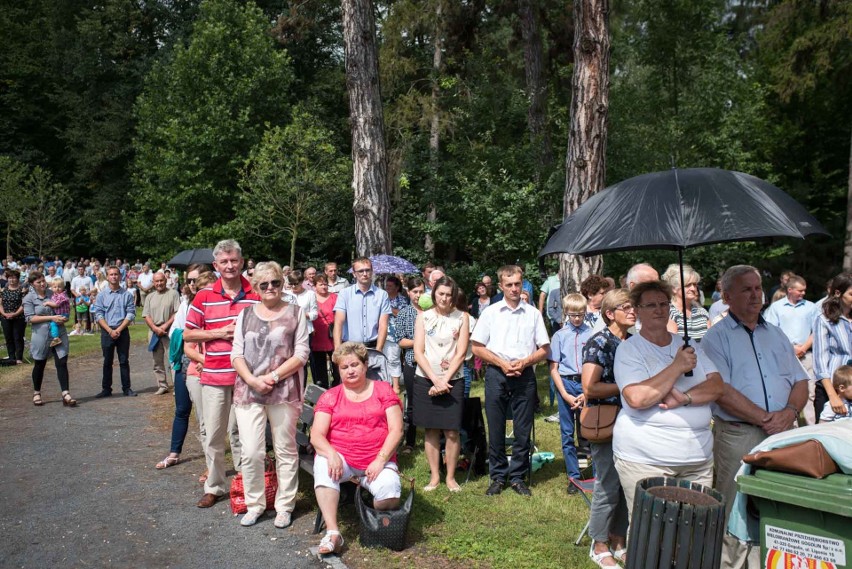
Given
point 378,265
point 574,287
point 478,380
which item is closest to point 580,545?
point 574,287

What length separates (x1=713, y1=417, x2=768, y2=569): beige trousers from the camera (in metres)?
4.06

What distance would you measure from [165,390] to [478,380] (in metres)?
5.19

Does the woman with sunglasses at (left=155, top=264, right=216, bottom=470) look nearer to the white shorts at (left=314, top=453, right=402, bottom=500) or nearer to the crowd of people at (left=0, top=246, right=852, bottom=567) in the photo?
the crowd of people at (left=0, top=246, right=852, bottom=567)

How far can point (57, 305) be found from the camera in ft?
35.2

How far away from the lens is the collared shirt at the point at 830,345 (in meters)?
6.53

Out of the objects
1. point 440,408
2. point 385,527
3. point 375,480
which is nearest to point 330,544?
point 385,527

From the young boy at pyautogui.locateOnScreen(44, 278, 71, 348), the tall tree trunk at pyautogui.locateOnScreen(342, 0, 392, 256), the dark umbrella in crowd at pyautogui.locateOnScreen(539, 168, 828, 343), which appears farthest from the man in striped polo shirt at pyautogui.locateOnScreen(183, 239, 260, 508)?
the young boy at pyautogui.locateOnScreen(44, 278, 71, 348)

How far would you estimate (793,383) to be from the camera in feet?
14.0

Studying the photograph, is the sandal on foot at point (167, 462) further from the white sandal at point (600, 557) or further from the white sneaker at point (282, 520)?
the white sandal at point (600, 557)

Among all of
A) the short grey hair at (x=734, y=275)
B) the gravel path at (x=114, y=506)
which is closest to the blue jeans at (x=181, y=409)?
the gravel path at (x=114, y=506)

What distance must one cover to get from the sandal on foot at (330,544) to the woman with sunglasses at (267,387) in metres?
0.70

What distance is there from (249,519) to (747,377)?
3.78 metres

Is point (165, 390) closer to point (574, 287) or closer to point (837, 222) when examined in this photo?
point (574, 287)

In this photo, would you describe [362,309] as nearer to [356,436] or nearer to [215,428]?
[215,428]
